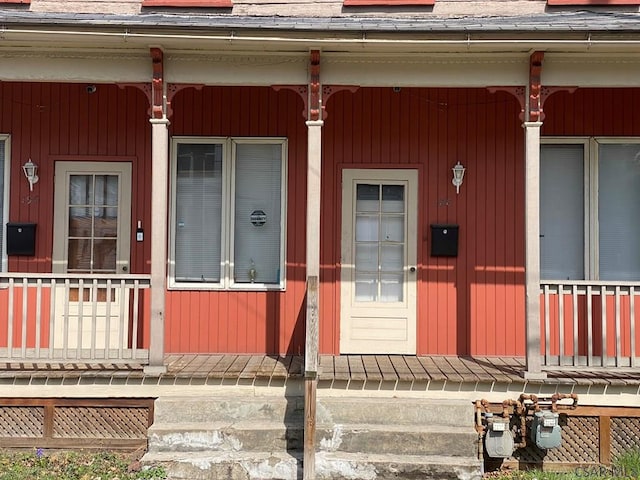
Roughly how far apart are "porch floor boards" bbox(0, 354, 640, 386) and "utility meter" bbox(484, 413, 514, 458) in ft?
1.24

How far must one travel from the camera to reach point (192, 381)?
517 centimetres

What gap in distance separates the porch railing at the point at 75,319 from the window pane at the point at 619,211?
15.7ft

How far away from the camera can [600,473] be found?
16.3ft

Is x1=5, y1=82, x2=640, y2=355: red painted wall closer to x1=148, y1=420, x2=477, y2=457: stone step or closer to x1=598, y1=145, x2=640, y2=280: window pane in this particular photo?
x1=598, y1=145, x2=640, y2=280: window pane

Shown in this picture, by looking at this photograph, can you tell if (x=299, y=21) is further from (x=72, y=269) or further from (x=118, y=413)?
(x=118, y=413)

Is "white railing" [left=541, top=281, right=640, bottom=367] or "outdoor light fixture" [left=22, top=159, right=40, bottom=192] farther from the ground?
"outdoor light fixture" [left=22, top=159, right=40, bottom=192]

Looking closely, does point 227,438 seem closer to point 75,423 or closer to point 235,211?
point 75,423

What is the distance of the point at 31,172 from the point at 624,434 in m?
6.41

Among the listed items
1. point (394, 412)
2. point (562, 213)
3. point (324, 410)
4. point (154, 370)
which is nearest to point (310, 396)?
point (324, 410)

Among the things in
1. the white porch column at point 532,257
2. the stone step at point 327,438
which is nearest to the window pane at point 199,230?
the stone step at point 327,438

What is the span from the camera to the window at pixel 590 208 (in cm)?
624

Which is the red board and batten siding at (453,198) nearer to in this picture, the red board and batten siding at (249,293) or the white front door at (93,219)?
the red board and batten siding at (249,293)

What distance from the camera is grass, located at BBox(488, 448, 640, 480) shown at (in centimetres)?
479

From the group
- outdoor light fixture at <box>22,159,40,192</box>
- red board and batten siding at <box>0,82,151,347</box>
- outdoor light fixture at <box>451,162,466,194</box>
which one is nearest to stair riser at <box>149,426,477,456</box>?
red board and batten siding at <box>0,82,151,347</box>
